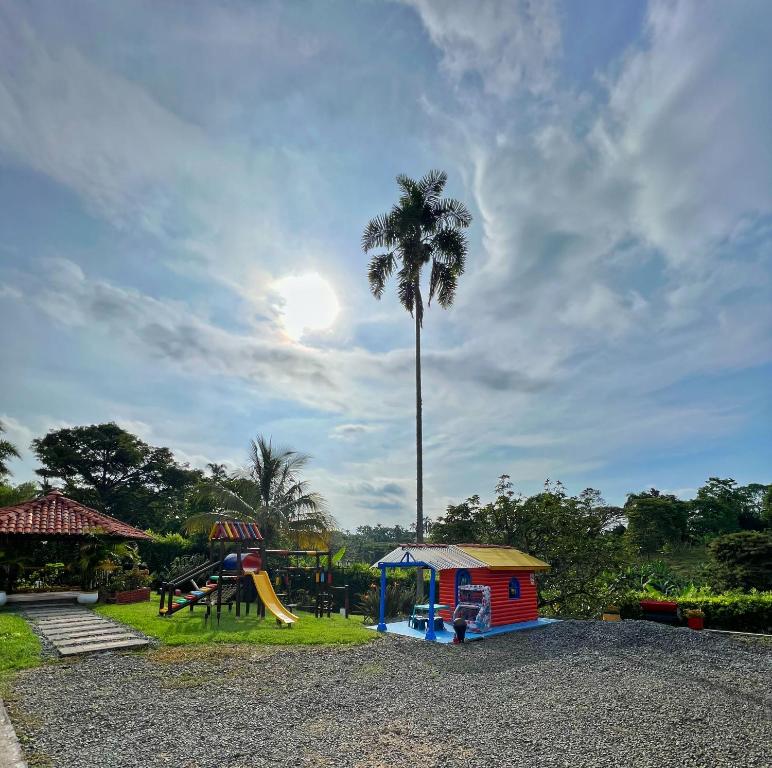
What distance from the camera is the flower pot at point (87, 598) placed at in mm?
18531

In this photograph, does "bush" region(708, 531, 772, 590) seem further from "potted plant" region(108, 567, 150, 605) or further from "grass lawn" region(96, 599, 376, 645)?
"potted plant" region(108, 567, 150, 605)

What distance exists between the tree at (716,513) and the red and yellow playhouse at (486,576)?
48.3 meters

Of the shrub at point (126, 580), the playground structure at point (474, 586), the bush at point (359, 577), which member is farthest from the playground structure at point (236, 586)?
the bush at point (359, 577)

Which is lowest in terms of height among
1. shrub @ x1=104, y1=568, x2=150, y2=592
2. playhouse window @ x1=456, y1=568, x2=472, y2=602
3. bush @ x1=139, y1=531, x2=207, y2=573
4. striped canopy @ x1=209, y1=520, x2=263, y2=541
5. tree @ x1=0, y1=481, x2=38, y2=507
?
shrub @ x1=104, y1=568, x2=150, y2=592

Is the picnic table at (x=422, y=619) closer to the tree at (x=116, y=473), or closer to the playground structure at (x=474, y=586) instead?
the playground structure at (x=474, y=586)

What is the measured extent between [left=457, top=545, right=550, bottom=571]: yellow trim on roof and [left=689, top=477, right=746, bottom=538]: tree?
1878 inches

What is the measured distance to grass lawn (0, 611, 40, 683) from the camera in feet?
34.1

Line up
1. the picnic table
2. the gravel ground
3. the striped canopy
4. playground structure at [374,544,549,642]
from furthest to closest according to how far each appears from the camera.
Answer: the striped canopy → the picnic table → playground structure at [374,544,549,642] → the gravel ground

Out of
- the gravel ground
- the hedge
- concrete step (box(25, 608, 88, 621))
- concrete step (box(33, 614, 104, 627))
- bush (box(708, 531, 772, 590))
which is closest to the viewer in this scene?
the gravel ground

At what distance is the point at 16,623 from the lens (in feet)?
46.5

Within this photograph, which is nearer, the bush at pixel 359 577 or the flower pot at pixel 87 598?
the flower pot at pixel 87 598

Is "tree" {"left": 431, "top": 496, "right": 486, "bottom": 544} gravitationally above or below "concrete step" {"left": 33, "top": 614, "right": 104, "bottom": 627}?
above

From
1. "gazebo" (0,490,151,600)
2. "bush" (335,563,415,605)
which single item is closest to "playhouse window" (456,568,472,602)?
"bush" (335,563,415,605)

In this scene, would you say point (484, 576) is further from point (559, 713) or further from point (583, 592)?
point (559, 713)
